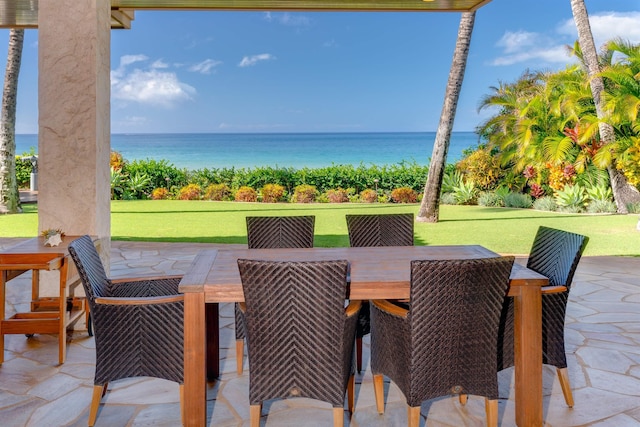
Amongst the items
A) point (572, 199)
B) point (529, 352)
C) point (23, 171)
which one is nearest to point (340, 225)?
point (572, 199)

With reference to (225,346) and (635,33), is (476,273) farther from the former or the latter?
(635,33)

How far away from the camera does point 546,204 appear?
13.0 metres

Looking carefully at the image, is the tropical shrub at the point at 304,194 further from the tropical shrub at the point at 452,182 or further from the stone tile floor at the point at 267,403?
the stone tile floor at the point at 267,403

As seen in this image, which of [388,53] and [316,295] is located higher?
[388,53]

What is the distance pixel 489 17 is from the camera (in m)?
49.1

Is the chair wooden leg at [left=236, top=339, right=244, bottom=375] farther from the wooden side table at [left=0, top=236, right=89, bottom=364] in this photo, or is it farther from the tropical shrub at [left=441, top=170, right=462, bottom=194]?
the tropical shrub at [left=441, top=170, right=462, bottom=194]

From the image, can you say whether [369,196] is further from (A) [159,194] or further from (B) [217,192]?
(A) [159,194]

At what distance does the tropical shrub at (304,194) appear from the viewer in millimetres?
15555

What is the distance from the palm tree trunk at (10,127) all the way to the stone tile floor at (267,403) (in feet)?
27.7

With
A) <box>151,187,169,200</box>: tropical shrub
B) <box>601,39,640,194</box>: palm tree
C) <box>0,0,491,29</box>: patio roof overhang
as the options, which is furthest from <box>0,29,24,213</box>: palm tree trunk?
<box>601,39,640,194</box>: palm tree

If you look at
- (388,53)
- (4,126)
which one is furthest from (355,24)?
(4,126)

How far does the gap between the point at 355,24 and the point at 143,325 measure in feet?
164

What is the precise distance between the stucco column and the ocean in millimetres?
40799

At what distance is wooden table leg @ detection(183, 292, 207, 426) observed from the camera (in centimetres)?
252
